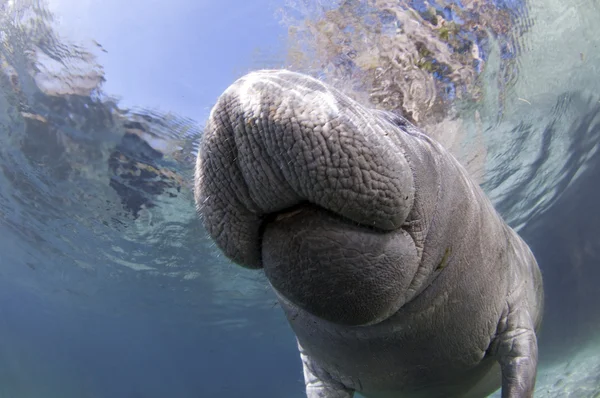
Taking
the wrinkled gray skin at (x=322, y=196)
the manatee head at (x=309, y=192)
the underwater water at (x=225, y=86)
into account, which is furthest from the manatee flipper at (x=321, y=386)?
the underwater water at (x=225, y=86)

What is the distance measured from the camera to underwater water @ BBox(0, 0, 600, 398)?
6.81 m

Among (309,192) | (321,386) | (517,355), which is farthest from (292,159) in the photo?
(321,386)

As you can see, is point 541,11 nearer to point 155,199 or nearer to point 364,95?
point 364,95

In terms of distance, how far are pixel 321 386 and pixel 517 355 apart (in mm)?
1549

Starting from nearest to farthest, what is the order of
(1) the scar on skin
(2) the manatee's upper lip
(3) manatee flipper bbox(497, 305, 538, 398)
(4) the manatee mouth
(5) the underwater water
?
(2) the manatee's upper lip < (4) the manatee mouth < (1) the scar on skin < (3) manatee flipper bbox(497, 305, 538, 398) < (5) the underwater water

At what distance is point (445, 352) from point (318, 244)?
5.98 feet

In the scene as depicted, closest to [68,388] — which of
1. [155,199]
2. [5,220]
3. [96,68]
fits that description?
[5,220]

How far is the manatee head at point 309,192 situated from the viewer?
1330 mm

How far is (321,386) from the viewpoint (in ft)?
11.4

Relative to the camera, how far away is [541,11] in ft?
22.3

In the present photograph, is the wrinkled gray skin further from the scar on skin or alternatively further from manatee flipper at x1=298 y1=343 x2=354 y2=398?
manatee flipper at x1=298 y1=343 x2=354 y2=398

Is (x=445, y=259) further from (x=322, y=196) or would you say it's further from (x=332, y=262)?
(x=322, y=196)

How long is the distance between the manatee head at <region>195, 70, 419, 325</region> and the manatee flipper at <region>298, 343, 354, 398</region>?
206 cm

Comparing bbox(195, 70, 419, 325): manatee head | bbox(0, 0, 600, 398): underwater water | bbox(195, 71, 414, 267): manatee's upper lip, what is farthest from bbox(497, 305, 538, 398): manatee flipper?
bbox(0, 0, 600, 398): underwater water
